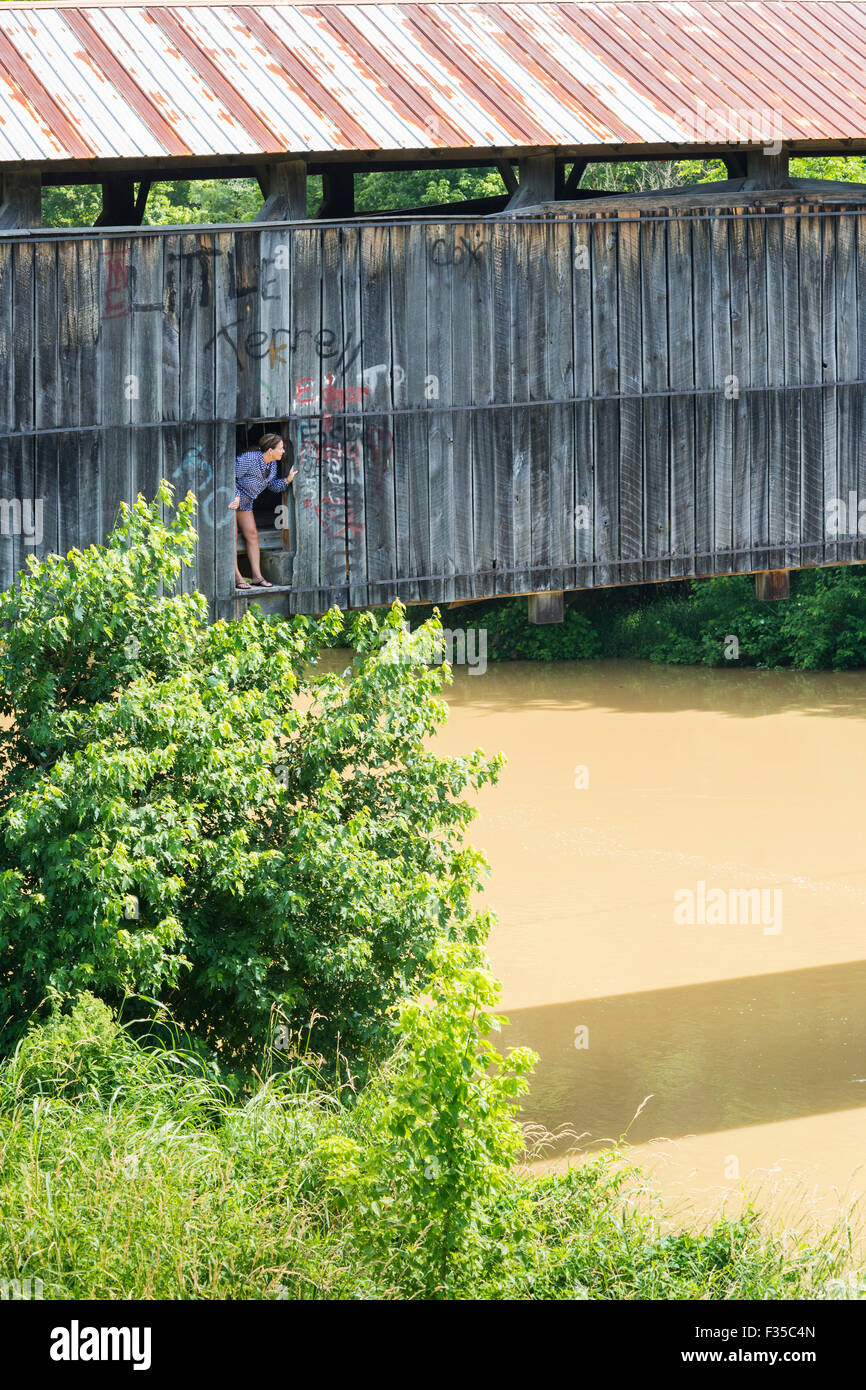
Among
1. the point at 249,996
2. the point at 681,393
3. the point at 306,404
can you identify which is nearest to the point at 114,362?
the point at 306,404

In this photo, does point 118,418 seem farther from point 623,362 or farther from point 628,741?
point 628,741

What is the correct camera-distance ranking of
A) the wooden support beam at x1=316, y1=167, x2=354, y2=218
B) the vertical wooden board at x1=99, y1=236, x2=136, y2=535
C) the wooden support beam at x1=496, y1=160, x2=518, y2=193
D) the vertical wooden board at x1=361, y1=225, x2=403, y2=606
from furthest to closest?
the wooden support beam at x1=316, y1=167, x2=354, y2=218 → the wooden support beam at x1=496, y1=160, x2=518, y2=193 → the vertical wooden board at x1=361, y1=225, x2=403, y2=606 → the vertical wooden board at x1=99, y1=236, x2=136, y2=535

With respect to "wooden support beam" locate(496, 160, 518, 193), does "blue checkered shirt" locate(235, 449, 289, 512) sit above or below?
below

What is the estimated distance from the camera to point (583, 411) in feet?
37.1

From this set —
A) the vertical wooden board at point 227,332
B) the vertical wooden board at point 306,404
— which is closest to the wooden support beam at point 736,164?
the vertical wooden board at point 306,404

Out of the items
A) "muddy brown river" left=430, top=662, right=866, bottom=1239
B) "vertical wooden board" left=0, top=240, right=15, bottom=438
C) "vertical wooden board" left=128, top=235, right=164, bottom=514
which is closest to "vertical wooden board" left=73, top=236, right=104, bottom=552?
"vertical wooden board" left=128, top=235, right=164, bottom=514

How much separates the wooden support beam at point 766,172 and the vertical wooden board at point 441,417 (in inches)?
102

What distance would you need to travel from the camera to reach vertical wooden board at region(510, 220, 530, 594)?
10977mm

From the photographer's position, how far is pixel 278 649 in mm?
9977

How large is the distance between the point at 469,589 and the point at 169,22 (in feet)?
13.6

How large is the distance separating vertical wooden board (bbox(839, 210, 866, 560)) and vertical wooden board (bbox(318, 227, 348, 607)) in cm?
380

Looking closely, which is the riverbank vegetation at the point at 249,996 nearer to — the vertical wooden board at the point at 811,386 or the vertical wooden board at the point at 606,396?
the vertical wooden board at the point at 606,396

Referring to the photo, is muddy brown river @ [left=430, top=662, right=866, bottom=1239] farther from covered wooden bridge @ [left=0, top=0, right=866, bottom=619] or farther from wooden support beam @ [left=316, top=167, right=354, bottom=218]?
wooden support beam @ [left=316, top=167, right=354, bottom=218]
